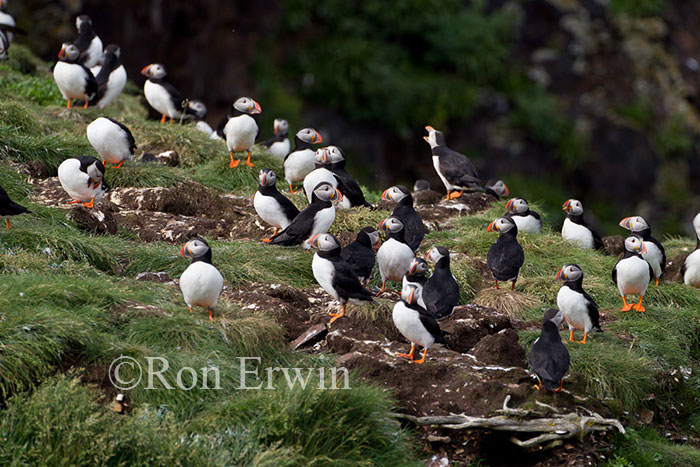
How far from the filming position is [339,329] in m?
6.55

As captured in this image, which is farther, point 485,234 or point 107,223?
point 485,234

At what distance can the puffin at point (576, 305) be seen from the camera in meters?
6.89

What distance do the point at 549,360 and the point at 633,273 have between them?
2.23 meters

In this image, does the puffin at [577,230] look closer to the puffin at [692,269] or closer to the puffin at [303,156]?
the puffin at [692,269]

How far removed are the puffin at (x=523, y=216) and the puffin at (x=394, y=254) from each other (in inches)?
97.2

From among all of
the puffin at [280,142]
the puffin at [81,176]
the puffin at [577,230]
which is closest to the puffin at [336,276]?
the puffin at [81,176]

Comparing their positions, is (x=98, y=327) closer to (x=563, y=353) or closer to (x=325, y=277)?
(x=325, y=277)

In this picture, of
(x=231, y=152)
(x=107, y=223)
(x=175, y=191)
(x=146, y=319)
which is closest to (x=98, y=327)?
(x=146, y=319)

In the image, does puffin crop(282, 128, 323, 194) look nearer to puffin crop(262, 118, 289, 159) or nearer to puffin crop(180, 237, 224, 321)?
puffin crop(262, 118, 289, 159)

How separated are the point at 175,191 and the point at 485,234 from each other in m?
3.10

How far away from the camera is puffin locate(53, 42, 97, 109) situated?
10.6 m

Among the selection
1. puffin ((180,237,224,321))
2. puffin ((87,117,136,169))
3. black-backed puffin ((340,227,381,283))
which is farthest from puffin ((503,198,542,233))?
puffin ((180,237,224,321))

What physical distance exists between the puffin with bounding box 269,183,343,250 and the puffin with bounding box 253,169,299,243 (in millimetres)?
204

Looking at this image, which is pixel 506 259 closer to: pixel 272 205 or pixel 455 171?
pixel 272 205
